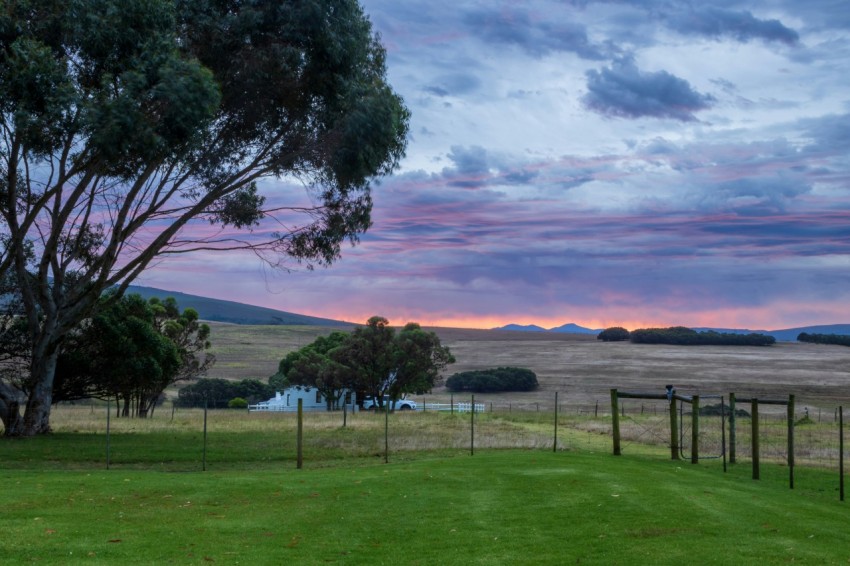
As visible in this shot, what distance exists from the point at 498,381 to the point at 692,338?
4681 centimetres

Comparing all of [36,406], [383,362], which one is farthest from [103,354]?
[383,362]

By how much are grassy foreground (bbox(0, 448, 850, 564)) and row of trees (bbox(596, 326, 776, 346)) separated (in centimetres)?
10655

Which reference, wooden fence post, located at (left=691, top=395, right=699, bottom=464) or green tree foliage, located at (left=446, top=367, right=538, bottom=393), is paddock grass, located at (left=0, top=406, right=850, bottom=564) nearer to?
wooden fence post, located at (left=691, top=395, right=699, bottom=464)

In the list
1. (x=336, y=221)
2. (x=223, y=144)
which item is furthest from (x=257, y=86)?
(x=336, y=221)

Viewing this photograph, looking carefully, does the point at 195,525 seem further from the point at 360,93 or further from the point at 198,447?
the point at 360,93

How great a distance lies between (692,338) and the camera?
401ft

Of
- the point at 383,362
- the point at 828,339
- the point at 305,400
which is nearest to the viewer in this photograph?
the point at 383,362

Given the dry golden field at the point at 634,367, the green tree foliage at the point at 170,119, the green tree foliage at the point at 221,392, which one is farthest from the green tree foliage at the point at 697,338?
the green tree foliage at the point at 170,119

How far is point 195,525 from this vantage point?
506 inches

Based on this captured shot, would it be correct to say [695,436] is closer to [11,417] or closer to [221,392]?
[11,417]

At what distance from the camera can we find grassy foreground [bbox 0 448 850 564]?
438 inches

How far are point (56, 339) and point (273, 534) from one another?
21.9 meters

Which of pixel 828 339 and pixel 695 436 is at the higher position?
pixel 828 339

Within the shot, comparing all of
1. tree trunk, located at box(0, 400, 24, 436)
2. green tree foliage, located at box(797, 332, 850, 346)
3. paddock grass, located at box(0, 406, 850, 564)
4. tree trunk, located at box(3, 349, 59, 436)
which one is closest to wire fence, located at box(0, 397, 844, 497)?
paddock grass, located at box(0, 406, 850, 564)
